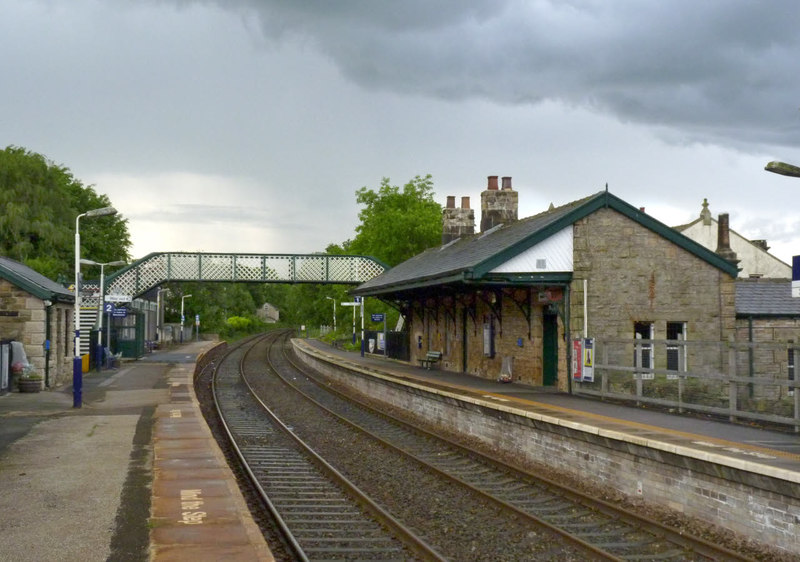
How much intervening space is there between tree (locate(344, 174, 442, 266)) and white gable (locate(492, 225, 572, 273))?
3059 cm

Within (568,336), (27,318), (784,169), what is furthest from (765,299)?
(27,318)

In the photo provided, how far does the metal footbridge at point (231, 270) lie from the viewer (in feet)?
131

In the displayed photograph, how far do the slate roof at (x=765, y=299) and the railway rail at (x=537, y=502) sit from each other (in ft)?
30.8

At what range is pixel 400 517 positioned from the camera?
9852mm

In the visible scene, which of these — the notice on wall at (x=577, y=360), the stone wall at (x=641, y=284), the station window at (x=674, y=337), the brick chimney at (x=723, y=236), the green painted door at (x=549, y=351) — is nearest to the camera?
the notice on wall at (x=577, y=360)

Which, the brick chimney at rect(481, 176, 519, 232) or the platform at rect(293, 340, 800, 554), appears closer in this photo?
the platform at rect(293, 340, 800, 554)

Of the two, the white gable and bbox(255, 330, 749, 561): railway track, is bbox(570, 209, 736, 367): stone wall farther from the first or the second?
bbox(255, 330, 749, 561): railway track

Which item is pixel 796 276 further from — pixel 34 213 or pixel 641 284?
pixel 34 213

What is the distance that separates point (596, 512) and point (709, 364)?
9.64 m

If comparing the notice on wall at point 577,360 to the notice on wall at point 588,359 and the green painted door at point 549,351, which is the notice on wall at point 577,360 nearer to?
the notice on wall at point 588,359

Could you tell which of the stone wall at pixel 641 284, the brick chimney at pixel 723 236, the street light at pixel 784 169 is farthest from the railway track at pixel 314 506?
the brick chimney at pixel 723 236

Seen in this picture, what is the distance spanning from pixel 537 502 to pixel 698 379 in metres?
8.01

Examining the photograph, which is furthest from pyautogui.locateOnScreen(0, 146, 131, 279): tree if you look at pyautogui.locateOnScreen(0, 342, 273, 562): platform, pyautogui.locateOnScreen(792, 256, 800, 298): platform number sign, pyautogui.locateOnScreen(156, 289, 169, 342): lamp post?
pyautogui.locateOnScreen(792, 256, 800, 298): platform number sign

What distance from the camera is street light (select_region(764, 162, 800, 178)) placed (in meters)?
8.37
